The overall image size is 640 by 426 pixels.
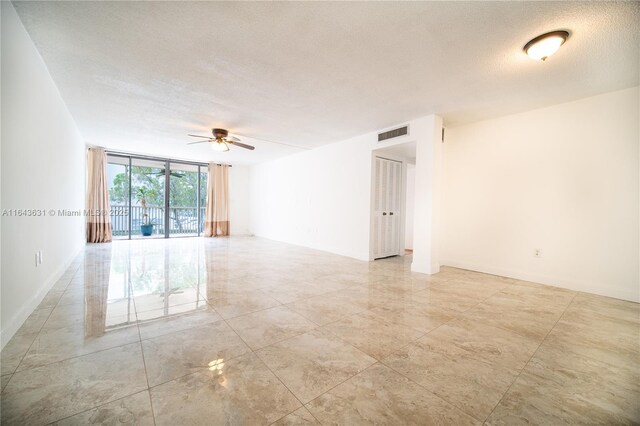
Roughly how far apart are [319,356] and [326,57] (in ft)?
8.74

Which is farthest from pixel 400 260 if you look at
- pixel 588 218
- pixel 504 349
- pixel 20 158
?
pixel 20 158

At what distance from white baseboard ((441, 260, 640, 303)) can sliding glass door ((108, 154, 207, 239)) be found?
805cm

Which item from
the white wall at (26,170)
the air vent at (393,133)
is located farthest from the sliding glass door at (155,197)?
the air vent at (393,133)

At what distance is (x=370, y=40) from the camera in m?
2.25

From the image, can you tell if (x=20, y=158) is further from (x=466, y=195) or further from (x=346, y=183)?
(x=466, y=195)

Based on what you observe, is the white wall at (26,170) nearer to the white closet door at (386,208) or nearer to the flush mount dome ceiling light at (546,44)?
the flush mount dome ceiling light at (546,44)

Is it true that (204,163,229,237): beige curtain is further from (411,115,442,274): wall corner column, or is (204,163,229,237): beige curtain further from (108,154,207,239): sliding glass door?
(411,115,442,274): wall corner column

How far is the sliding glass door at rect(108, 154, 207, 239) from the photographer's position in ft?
25.0

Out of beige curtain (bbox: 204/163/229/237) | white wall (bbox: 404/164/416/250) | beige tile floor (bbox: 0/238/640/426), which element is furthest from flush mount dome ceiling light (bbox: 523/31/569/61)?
beige curtain (bbox: 204/163/229/237)

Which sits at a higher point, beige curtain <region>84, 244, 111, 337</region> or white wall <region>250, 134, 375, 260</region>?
white wall <region>250, 134, 375, 260</region>

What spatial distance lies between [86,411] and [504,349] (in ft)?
8.51

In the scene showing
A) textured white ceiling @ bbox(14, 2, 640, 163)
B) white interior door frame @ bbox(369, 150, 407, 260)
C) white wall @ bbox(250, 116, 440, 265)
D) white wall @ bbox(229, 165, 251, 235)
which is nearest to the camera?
textured white ceiling @ bbox(14, 2, 640, 163)

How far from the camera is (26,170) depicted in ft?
7.41

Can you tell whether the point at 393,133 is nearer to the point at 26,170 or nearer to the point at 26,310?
the point at 26,170
